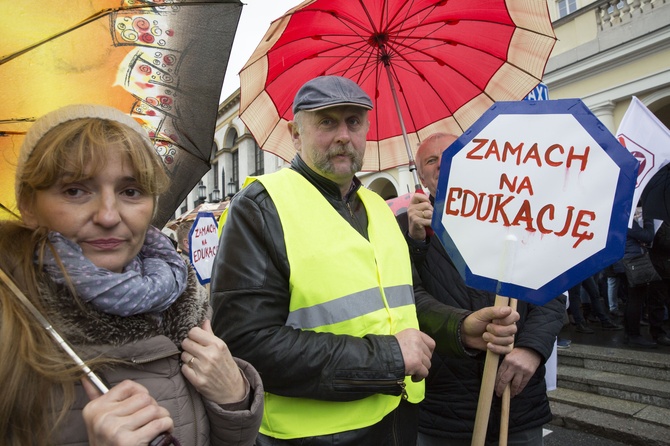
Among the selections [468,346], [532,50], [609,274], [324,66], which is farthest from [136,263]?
[609,274]

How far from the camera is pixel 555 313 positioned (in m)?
2.07

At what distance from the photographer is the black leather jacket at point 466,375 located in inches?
→ 76.5

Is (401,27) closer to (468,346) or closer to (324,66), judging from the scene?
(324,66)

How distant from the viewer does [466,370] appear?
2014 millimetres

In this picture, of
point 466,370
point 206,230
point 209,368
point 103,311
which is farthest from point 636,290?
point 103,311

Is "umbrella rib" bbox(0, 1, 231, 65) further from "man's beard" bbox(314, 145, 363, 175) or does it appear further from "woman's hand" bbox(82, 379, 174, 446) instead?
"woman's hand" bbox(82, 379, 174, 446)

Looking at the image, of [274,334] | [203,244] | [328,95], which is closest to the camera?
[274,334]

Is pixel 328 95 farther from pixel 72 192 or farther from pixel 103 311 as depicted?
pixel 103 311

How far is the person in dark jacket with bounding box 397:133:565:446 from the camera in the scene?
1.91 metres

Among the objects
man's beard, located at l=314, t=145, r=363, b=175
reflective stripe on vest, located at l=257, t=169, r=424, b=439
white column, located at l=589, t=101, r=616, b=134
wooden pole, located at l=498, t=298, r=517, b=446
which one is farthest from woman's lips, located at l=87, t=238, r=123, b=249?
white column, located at l=589, t=101, r=616, b=134

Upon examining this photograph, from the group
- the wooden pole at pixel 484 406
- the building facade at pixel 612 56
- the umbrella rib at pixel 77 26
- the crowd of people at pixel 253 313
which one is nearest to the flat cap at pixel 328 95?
the crowd of people at pixel 253 313

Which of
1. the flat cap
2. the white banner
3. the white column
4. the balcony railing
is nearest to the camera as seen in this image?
the flat cap

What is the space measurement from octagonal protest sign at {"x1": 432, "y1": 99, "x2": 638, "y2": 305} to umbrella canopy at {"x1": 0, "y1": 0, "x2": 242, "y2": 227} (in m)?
0.91

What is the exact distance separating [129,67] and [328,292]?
95 cm
